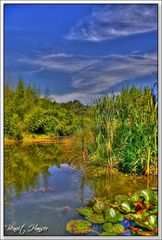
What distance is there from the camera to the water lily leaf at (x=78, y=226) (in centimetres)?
288

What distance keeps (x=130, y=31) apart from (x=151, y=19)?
0.43m

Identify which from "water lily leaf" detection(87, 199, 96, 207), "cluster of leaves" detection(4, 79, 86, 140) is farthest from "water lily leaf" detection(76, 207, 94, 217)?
"cluster of leaves" detection(4, 79, 86, 140)

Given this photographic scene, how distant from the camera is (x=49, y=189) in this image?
411 centimetres

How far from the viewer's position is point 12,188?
407 centimetres

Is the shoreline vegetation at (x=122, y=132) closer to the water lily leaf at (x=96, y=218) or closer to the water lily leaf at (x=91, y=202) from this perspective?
the water lily leaf at (x=91, y=202)

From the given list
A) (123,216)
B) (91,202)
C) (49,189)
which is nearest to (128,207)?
(123,216)

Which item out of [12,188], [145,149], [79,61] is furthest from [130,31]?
[12,188]

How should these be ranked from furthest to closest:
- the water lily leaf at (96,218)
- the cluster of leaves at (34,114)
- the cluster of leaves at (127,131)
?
1. the cluster of leaves at (34,114)
2. the cluster of leaves at (127,131)
3. the water lily leaf at (96,218)

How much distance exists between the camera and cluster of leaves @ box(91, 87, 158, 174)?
4.35 m

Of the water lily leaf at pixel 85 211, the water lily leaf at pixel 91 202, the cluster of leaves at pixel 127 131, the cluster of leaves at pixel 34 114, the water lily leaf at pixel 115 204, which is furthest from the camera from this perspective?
the cluster of leaves at pixel 34 114

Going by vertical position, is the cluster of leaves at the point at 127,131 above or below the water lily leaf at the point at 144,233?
above

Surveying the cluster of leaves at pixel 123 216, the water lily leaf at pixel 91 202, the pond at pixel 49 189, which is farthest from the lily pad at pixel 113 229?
the water lily leaf at pixel 91 202

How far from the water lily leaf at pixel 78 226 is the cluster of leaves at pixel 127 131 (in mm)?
1553

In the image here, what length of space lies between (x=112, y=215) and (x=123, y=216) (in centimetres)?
16
